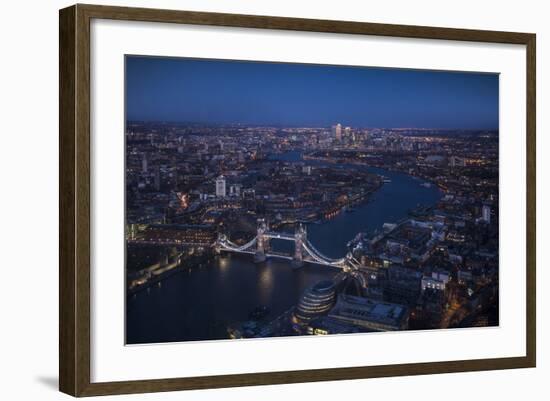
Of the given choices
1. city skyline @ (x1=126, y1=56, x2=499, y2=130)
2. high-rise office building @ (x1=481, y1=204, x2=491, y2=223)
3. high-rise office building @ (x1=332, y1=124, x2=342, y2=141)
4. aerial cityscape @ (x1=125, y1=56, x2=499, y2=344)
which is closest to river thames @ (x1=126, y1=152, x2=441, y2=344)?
aerial cityscape @ (x1=125, y1=56, x2=499, y2=344)

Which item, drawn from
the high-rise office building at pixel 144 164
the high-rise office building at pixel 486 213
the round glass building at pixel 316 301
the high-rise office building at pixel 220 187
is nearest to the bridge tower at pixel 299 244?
the round glass building at pixel 316 301

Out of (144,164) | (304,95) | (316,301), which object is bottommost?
(316,301)

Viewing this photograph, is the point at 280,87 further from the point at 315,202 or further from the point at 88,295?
the point at 88,295

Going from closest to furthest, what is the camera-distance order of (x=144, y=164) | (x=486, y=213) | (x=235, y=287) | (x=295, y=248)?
(x=144, y=164) → (x=235, y=287) → (x=295, y=248) → (x=486, y=213)

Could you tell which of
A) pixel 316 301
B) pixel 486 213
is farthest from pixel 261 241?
pixel 486 213

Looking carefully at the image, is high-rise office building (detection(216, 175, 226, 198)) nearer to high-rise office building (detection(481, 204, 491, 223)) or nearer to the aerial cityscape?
the aerial cityscape

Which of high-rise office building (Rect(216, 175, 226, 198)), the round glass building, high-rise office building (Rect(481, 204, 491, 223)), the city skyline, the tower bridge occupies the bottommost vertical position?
the round glass building

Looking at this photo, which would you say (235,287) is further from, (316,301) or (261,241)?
(316,301)
